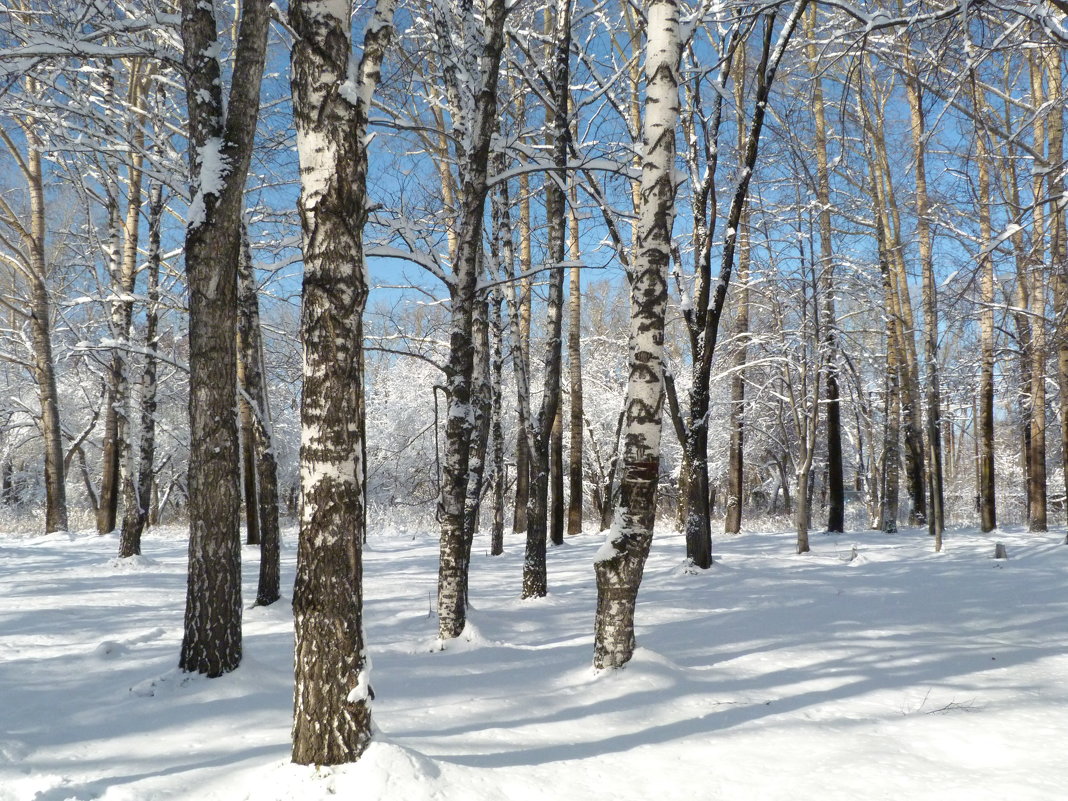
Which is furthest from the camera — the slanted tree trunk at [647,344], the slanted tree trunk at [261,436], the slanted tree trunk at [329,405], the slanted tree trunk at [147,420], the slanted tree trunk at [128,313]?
the slanted tree trunk at [128,313]

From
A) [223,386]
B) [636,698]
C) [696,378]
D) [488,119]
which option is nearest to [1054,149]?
[696,378]

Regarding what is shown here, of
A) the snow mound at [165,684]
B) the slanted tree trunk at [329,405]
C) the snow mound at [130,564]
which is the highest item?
the slanted tree trunk at [329,405]

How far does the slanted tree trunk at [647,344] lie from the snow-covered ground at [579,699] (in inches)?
23.7

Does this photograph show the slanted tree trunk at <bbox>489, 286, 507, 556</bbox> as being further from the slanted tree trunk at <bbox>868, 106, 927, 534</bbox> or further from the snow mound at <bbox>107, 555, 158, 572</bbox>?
the slanted tree trunk at <bbox>868, 106, 927, 534</bbox>

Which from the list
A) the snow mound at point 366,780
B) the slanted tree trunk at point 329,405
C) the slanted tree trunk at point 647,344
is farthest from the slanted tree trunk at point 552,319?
the snow mound at point 366,780

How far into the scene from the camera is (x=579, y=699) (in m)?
4.62

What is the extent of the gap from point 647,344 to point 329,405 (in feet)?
8.04

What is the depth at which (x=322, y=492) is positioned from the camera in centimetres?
309

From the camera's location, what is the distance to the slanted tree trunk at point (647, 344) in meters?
4.82

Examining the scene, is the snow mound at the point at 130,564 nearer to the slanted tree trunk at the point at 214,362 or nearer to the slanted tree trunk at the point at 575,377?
the slanted tree trunk at the point at 214,362

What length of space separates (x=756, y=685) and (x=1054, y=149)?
35.3ft

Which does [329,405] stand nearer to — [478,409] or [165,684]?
[165,684]

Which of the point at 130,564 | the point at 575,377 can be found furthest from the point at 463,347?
the point at 575,377

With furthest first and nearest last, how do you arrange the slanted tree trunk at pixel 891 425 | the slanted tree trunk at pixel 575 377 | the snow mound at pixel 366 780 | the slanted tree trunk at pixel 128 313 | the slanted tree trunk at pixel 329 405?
the slanted tree trunk at pixel 891 425
the slanted tree trunk at pixel 575 377
the slanted tree trunk at pixel 128 313
the slanted tree trunk at pixel 329 405
the snow mound at pixel 366 780
